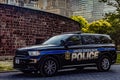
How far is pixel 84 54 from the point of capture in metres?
15.1

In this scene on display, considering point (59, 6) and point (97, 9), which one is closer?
point (59, 6)

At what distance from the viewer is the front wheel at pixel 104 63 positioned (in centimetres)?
1581

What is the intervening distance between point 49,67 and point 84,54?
6.79 ft

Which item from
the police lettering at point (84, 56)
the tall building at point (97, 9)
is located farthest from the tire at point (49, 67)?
the tall building at point (97, 9)

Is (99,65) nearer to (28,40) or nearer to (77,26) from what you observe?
(28,40)

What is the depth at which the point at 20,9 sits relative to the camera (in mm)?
25031

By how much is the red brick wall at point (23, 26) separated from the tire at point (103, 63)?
990 centimetres

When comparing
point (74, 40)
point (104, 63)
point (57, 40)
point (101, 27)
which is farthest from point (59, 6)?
point (57, 40)

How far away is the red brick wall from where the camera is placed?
79.0 feet

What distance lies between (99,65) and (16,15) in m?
10.6

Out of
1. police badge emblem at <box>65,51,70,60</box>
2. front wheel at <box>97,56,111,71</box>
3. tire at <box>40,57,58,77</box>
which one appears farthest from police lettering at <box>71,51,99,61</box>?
tire at <box>40,57,58,77</box>

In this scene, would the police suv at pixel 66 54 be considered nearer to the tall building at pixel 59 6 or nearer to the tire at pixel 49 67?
the tire at pixel 49 67

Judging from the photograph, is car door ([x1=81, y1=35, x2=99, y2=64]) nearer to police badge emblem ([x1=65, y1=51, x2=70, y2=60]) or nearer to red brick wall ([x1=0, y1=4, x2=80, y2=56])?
police badge emblem ([x1=65, y1=51, x2=70, y2=60])

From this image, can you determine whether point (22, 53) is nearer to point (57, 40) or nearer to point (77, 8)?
point (57, 40)
